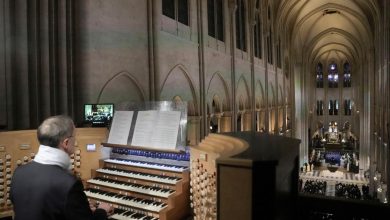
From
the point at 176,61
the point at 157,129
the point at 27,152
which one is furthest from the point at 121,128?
the point at 176,61

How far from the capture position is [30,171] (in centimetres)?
247

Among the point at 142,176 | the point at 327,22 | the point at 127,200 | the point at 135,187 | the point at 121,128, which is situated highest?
the point at 327,22

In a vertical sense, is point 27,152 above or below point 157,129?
below

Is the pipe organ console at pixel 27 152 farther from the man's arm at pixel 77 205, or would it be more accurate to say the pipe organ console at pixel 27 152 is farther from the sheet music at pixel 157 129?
the man's arm at pixel 77 205

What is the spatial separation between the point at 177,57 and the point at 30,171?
9.56m

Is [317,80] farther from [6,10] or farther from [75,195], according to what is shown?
[75,195]

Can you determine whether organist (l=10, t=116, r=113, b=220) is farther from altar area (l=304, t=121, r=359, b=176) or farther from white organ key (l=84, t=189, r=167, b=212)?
altar area (l=304, t=121, r=359, b=176)

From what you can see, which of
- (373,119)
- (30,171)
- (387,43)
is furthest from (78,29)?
(373,119)

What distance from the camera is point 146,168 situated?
516cm

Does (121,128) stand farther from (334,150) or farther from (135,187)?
(334,150)

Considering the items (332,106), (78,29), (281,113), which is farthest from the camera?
(332,106)

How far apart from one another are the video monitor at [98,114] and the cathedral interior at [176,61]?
0.10m

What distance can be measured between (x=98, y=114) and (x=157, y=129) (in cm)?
274

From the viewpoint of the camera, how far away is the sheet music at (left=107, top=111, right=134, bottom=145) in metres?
5.65
